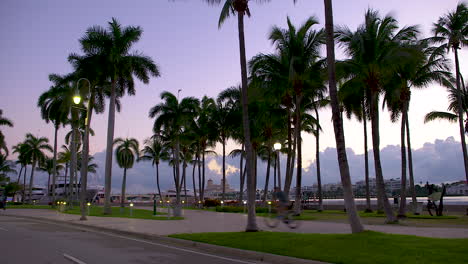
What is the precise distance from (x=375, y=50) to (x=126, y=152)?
Result: 58695mm

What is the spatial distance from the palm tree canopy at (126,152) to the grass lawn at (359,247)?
2419 inches

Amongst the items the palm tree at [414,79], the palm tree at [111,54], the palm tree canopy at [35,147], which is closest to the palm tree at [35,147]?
the palm tree canopy at [35,147]

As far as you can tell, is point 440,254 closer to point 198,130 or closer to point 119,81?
point 119,81

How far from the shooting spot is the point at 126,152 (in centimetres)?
7331

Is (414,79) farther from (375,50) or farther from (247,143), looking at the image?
(247,143)

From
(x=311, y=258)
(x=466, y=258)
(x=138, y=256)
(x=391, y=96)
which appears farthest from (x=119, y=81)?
(x=466, y=258)

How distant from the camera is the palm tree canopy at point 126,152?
73125 millimetres

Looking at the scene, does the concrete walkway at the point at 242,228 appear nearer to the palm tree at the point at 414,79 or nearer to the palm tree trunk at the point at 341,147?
the palm tree trunk at the point at 341,147

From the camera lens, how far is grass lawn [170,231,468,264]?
30.7 feet

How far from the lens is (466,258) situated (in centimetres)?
888

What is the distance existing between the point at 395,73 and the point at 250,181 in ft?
46.5

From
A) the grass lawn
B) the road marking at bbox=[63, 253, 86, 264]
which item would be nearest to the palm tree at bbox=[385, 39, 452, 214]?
the grass lawn

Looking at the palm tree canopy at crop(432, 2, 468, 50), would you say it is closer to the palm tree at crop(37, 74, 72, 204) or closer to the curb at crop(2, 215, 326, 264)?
the curb at crop(2, 215, 326, 264)

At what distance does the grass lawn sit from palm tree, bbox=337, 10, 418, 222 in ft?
32.2
